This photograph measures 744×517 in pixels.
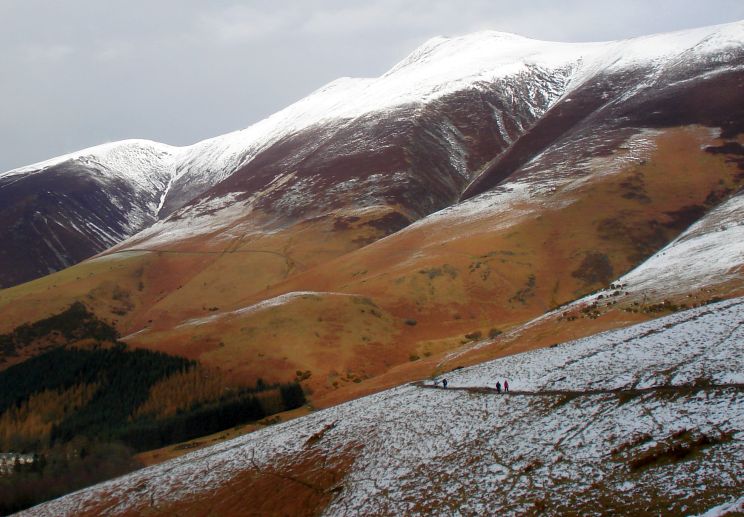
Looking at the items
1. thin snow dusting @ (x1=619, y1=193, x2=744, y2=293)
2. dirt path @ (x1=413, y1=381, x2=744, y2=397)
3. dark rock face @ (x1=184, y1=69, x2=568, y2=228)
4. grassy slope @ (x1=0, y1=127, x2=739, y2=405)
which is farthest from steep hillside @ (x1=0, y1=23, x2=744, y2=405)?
dirt path @ (x1=413, y1=381, x2=744, y2=397)

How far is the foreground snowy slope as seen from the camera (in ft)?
59.6

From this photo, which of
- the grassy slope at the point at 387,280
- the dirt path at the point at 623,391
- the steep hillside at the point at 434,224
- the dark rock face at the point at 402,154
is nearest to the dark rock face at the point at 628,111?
the steep hillside at the point at 434,224

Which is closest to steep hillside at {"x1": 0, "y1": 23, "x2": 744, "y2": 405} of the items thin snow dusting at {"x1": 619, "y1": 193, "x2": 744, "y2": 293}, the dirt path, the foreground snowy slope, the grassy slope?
the grassy slope

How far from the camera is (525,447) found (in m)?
22.1

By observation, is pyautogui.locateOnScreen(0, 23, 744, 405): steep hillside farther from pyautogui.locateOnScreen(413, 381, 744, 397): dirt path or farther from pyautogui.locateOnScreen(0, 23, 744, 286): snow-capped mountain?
pyautogui.locateOnScreen(413, 381, 744, 397): dirt path

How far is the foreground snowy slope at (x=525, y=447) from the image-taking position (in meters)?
18.2

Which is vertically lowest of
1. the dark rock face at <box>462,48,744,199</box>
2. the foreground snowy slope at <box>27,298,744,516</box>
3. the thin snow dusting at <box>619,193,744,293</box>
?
the thin snow dusting at <box>619,193,744,293</box>

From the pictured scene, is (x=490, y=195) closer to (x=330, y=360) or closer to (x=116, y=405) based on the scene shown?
(x=330, y=360)

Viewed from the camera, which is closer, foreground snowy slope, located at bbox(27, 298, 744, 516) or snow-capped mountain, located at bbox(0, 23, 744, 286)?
foreground snowy slope, located at bbox(27, 298, 744, 516)

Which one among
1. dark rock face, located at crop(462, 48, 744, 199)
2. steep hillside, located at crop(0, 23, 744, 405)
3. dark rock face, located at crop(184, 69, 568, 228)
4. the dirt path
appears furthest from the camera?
dark rock face, located at crop(184, 69, 568, 228)

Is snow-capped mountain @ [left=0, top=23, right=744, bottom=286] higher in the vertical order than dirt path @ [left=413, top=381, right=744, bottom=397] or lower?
higher

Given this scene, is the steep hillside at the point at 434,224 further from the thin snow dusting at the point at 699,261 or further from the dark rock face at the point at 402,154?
the thin snow dusting at the point at 699,261

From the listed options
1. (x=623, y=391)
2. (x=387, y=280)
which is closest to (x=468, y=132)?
(x=387, y=280)

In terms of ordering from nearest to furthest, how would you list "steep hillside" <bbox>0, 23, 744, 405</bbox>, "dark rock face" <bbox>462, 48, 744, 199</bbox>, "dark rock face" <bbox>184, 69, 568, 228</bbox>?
"steep hillside" <bbox>0, 23, 744, 405</bbox> → "dark rock face" <bbox>462, 48, 744, 199</bbox> → "dark rock face" <bbox>184, 69, 568, 228</bbox>
